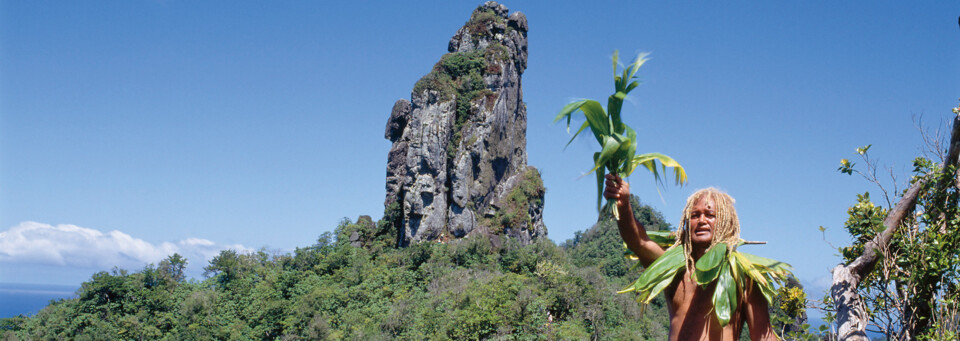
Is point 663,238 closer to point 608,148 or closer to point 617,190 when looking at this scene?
point 617,190

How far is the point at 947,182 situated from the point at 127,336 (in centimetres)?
3520

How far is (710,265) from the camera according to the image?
3426 mm

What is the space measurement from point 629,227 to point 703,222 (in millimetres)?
379

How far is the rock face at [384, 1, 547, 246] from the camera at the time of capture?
130 ft

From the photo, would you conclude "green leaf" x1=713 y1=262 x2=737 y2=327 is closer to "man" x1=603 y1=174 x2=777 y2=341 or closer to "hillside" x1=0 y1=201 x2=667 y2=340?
"man" x1=603 y1=174 x2=777 y2=341

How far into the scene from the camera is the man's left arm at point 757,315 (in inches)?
141

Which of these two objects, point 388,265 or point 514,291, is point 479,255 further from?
point 514,291

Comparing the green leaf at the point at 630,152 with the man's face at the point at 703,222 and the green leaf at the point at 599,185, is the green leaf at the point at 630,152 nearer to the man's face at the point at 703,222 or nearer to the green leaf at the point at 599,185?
the green leaf at the point at 599,185

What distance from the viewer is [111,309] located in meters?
34.8

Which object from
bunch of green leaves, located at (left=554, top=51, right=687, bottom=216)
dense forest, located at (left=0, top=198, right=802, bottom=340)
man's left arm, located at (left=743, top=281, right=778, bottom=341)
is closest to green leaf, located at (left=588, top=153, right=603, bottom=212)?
bunch of green leaves, located at (left=554, top=51, right=687, bottom=216)

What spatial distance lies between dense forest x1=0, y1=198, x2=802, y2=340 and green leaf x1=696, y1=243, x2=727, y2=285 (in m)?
20.4

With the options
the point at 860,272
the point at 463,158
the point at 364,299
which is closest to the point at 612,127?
the point at 860,272

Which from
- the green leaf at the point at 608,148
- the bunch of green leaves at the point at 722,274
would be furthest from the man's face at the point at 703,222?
the green leaf at the point at 608,148

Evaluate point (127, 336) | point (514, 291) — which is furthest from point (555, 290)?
point (127, 336)
